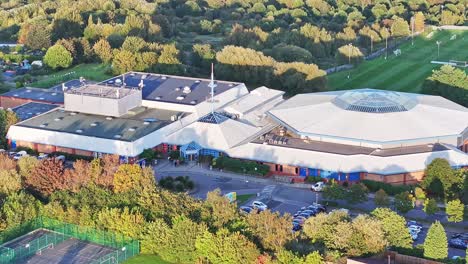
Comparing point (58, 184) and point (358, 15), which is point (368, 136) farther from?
point (358, 15)

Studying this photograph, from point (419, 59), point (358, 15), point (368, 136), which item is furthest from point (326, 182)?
point (358, 15)

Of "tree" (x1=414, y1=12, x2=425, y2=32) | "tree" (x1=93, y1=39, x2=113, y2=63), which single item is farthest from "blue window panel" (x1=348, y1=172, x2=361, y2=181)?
"tree" (x1=414, y1=12, x2=425, y2=32)

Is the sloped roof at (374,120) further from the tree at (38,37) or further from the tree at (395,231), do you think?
the tree at (38,37)

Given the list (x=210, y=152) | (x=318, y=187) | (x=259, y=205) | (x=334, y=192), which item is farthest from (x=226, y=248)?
(x=210, y=152)

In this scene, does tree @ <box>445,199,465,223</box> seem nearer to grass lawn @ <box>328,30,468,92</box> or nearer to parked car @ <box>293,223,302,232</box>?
parked car @ <box>293,223,302,232</box>

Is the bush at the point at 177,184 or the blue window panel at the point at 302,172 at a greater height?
the blue window panel at the point at 302,172

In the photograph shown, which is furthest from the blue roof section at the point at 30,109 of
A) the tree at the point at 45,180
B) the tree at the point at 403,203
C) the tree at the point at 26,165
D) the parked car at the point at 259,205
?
the tree at the point at 403,203
